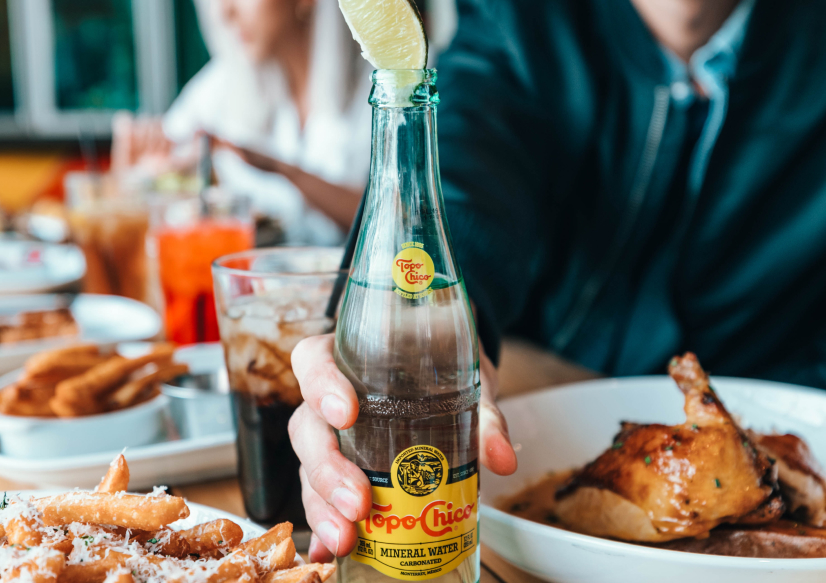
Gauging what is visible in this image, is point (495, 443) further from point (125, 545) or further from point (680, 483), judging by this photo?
point (125, 545)

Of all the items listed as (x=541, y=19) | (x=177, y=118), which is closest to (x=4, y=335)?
(x=541, y=19)

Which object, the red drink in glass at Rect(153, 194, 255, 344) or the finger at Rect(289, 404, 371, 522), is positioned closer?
the finger at Rect(289, 404, 371, 522)

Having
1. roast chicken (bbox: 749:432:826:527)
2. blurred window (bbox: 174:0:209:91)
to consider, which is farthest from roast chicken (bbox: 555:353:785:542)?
blurred window (bbox: 174:0:209:91)

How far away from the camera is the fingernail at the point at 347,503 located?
1.65 ft

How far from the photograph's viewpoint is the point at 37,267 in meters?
1.81

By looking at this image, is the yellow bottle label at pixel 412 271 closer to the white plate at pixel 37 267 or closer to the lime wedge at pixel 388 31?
the lime wedge at pixel 388 31

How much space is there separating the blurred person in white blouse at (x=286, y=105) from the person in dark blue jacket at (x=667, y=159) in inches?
51.6

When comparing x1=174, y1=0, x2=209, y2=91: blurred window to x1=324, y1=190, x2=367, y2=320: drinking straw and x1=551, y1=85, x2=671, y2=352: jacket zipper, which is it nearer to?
x1=551, y1=85, x2=671, y2=352: jacket zipper

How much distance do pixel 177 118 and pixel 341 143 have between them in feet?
4.81

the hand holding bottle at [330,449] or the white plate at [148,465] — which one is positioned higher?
the hand holding bottle at [330,449]

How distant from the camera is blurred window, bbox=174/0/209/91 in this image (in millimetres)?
6199

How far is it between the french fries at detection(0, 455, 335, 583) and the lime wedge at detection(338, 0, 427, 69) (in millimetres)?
344

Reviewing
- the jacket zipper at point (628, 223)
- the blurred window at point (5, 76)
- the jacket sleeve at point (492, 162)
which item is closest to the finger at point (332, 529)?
the jacket sleeve at point (492, 162)

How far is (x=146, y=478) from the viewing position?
2.56 feet
